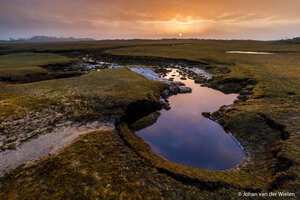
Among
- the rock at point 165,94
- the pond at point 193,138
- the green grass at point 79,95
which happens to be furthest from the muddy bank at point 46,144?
the rock at point 165,94

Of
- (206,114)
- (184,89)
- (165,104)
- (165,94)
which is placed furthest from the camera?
(184,89)

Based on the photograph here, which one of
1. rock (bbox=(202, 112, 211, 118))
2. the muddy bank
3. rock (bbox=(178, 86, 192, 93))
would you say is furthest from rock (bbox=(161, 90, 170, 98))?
the muddy bank

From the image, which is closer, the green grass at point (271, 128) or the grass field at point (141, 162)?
the grass field at point (141, 162)

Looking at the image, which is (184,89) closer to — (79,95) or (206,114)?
(206,114)

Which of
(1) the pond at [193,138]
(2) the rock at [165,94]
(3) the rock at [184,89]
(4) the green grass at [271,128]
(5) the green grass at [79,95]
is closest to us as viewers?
(4) the green grass at [271,128]

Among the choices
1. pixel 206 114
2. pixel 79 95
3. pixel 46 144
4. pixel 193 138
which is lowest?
pixel 193 138

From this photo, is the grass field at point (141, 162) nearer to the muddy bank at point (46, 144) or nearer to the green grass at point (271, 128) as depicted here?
the green grass at point (271, 128)

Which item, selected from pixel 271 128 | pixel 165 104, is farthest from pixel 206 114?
pixel 271 128

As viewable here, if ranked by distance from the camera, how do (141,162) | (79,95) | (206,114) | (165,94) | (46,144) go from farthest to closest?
1. (165,94)
2. (79,95)
3. (206,114)
4. (46,144)
5. (141,162)

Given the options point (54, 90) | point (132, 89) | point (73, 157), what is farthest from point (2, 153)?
point (132, 89)
